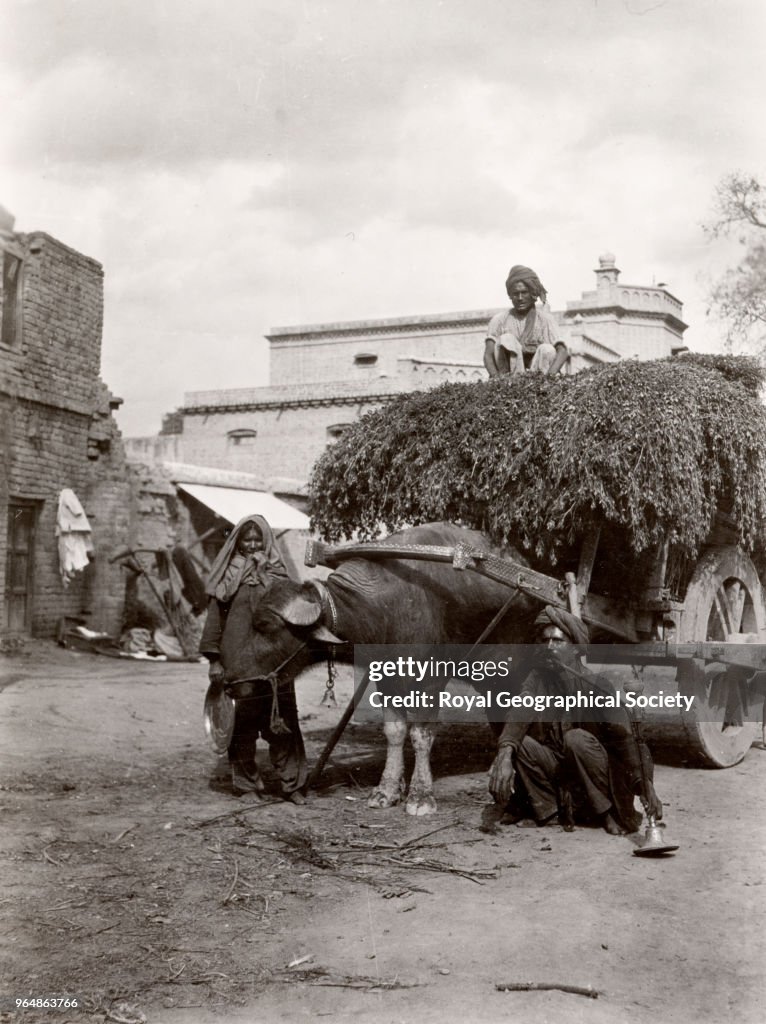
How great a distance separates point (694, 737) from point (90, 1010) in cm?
452

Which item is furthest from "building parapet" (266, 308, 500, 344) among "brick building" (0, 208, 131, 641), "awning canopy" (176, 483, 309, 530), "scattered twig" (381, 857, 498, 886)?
"scattered twig" (381, 857, 498, 886)

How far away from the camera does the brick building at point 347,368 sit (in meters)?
26.5

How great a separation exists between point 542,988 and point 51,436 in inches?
490

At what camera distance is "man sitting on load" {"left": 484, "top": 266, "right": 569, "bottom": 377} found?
7301mm

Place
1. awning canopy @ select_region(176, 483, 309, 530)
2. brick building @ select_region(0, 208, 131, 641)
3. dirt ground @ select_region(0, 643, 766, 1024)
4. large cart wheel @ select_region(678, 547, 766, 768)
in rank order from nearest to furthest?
dirt ground @ select_region(0, 643, 766, 1024) < large cart wheel @ select_region(678, 547, 766, 768) < brick building @ select_region(0, 208, 131, 641) < awning canopy @ select_region(176, 483, 309, 530)

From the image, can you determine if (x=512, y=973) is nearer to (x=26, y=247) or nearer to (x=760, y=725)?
(x=760, y=725)

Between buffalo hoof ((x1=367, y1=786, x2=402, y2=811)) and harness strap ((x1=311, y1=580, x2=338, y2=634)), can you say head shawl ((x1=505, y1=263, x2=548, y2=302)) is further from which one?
buffalo hoof ((x1=367, y1=786, x2=402, y2=811))

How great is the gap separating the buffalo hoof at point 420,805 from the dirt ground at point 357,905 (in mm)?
91

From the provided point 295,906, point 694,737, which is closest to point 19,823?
point 295,906

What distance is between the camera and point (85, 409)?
14.9 metres

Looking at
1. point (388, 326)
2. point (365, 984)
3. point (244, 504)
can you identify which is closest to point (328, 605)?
point (365, 984)

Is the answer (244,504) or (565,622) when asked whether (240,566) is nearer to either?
(565,622)

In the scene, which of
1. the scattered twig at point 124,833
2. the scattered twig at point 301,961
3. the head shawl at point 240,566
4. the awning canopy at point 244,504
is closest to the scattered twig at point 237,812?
the scattered twig at point 124,833

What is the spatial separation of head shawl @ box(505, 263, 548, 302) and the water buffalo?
2.31 meters
